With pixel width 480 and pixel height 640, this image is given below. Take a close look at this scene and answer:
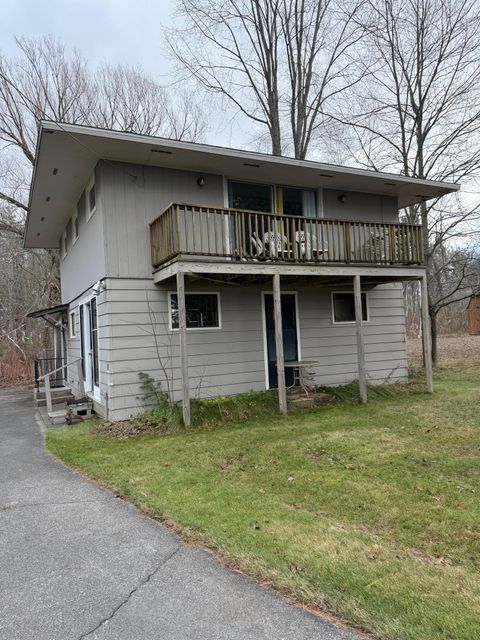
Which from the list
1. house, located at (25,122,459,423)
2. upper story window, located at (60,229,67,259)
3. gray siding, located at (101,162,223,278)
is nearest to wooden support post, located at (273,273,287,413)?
house, located at (25,122,459,423)

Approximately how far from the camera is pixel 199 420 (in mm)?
7383

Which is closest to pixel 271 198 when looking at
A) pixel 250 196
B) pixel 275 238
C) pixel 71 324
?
pixel 250 196

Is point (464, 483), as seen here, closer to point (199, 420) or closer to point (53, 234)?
point (199, 420)

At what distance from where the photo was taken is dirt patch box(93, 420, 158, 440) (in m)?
6.90

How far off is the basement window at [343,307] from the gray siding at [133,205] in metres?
4.23

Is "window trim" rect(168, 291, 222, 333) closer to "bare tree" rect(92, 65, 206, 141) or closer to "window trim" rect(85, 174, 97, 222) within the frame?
"window trim" rect(85, 174, 97, 222)

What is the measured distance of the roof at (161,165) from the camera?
726 centimetres

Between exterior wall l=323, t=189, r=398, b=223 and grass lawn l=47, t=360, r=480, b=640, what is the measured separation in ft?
16.4

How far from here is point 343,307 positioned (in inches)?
411

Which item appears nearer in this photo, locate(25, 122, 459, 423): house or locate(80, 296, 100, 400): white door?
locate(25, 122, 459, 423): house

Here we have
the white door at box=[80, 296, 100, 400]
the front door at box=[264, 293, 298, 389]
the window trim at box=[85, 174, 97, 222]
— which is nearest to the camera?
the window trim at box=[85, 174, 97, 222]

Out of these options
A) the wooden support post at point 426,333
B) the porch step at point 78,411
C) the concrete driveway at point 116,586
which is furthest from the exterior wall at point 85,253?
the wooden support post at point 426,333

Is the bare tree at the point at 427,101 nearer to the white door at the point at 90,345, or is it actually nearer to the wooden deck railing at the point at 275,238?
the wooden deck railing at the point at 275,238

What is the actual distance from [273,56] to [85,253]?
11.7 metres
